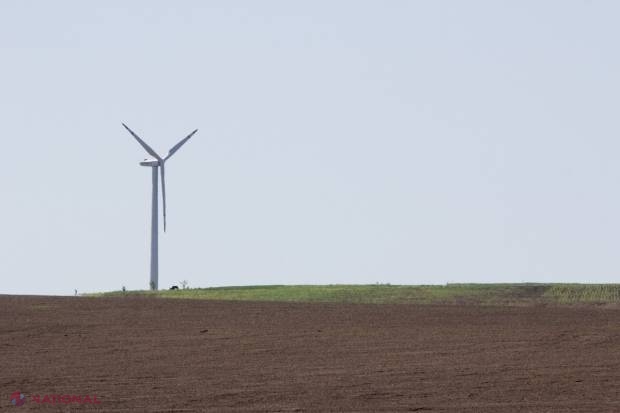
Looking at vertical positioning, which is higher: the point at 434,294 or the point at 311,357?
the point at 434,294

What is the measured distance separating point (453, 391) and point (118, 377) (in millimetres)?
5321

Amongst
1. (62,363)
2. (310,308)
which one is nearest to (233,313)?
(310,308)

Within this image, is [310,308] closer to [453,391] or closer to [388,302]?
[388,302]

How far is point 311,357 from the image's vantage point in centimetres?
2528

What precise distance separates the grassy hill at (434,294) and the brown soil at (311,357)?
11.0 feet

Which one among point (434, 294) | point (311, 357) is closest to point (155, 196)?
point (434, 294)

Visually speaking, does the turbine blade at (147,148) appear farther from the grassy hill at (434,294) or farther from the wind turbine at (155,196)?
the grassy hill at (434,294)

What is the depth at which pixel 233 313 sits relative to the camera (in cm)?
3291

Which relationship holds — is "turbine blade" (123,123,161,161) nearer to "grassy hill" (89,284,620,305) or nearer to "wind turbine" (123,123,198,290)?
"wind turbine" (123,123,198,290)

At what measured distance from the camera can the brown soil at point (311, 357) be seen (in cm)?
2062

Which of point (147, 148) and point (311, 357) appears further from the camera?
point (147, 148)

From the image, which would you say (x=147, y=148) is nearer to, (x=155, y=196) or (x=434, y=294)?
(x=155, y=196)

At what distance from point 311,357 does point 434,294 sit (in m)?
14.7

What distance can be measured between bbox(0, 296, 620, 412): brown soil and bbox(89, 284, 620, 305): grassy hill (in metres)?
3.37
